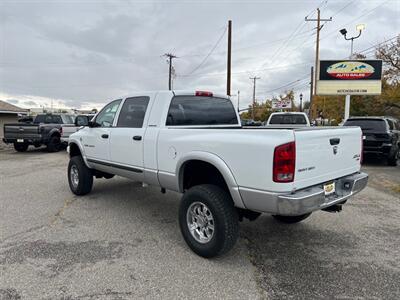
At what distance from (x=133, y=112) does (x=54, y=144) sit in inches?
467

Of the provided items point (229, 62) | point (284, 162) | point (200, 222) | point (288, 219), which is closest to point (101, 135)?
point (200, 222)

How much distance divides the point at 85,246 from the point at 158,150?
152cm

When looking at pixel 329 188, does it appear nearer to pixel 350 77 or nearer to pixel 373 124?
pixel 373 124

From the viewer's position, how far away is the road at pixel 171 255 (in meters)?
2.89

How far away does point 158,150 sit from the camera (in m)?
4.11

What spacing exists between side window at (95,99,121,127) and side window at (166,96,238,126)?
1.42 m

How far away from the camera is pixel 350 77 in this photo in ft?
67.6

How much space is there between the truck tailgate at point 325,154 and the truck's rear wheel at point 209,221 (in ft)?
2.69

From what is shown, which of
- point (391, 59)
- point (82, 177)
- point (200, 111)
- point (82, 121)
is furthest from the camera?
point (391, 59)

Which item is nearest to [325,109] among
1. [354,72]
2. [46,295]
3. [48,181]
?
[354,72]

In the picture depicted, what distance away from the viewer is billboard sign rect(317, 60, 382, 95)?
20.3 meters

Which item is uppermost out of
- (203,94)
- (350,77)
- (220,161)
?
(350,77)

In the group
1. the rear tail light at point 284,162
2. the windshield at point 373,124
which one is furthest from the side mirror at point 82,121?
the windshield at point 373,124

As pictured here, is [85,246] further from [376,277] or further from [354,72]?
[354,72]
